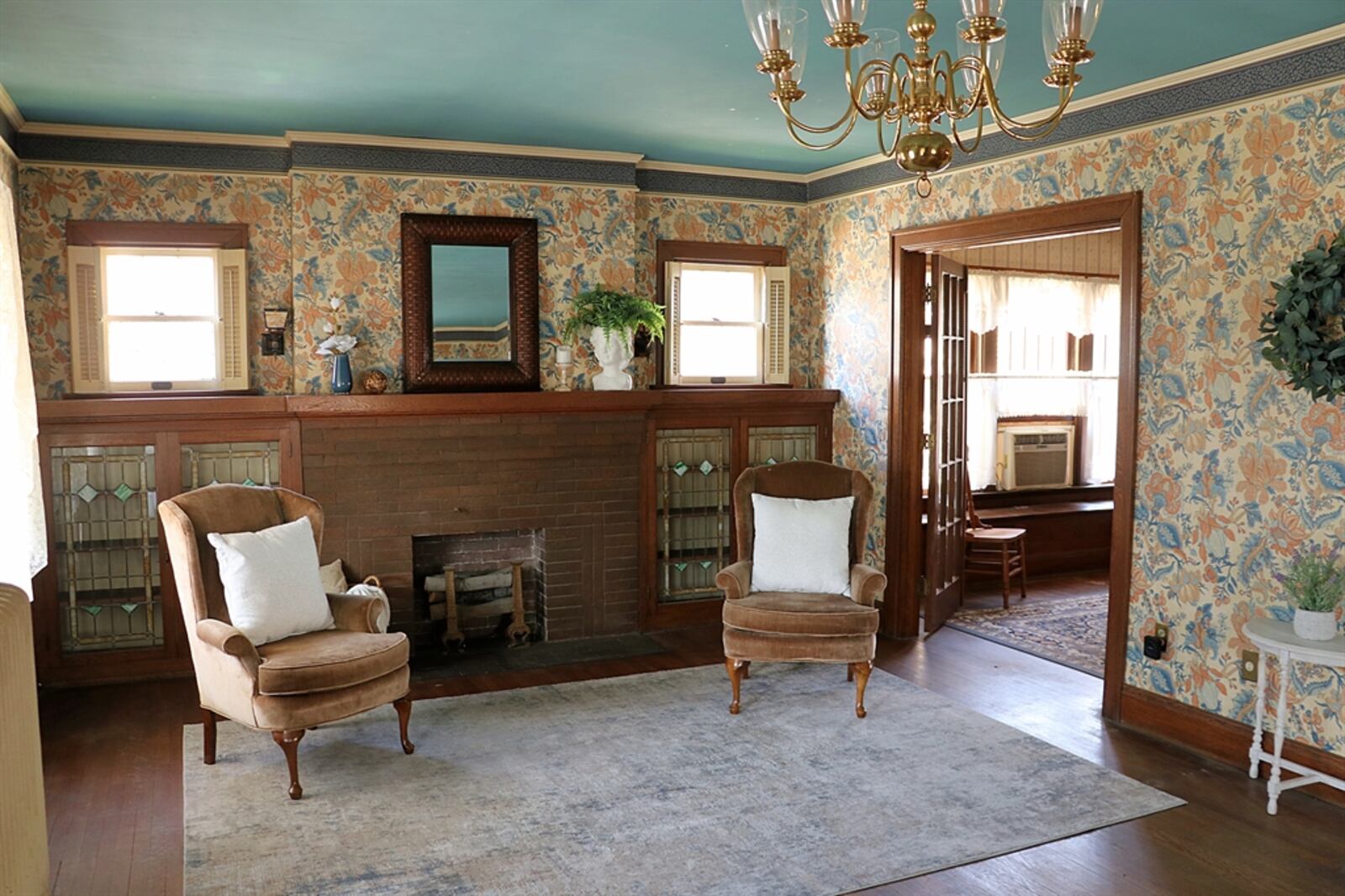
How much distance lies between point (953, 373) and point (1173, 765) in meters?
2.80

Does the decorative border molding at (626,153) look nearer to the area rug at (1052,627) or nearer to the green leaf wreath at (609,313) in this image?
the green leaf wreath at (609,313)

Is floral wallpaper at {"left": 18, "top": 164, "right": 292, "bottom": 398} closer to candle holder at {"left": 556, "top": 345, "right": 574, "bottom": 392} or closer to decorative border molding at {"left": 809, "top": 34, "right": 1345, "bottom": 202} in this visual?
candle holder at {"left": 556, "top": 345, "right": 574, "bottom": 392}

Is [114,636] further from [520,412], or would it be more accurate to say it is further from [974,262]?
[974,262]

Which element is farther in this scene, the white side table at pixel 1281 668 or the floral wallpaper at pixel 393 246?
the floral wallpaper at pixel 393 246

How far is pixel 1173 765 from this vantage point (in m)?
3.99

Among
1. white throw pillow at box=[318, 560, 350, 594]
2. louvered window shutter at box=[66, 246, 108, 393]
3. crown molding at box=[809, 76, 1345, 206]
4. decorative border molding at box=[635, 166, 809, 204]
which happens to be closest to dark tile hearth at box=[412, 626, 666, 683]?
white throw pillow at box=[318, 560, 350, 594]

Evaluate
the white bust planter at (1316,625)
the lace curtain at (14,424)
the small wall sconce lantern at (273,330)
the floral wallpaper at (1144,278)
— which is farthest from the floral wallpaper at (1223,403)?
the lace curtain at (14,424)

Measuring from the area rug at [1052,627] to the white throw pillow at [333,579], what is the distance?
3.63 m

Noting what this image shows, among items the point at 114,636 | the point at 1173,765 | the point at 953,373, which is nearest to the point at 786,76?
the point at 1173,765

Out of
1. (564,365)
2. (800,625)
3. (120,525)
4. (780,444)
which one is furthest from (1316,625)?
(120,525)

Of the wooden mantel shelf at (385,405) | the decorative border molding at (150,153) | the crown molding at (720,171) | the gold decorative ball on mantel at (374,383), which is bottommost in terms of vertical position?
the wooden mantel shelf at (385,405)

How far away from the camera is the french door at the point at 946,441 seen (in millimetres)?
5914

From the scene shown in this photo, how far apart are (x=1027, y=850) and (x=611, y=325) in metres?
3.45

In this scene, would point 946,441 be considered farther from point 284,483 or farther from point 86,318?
point 86,318
